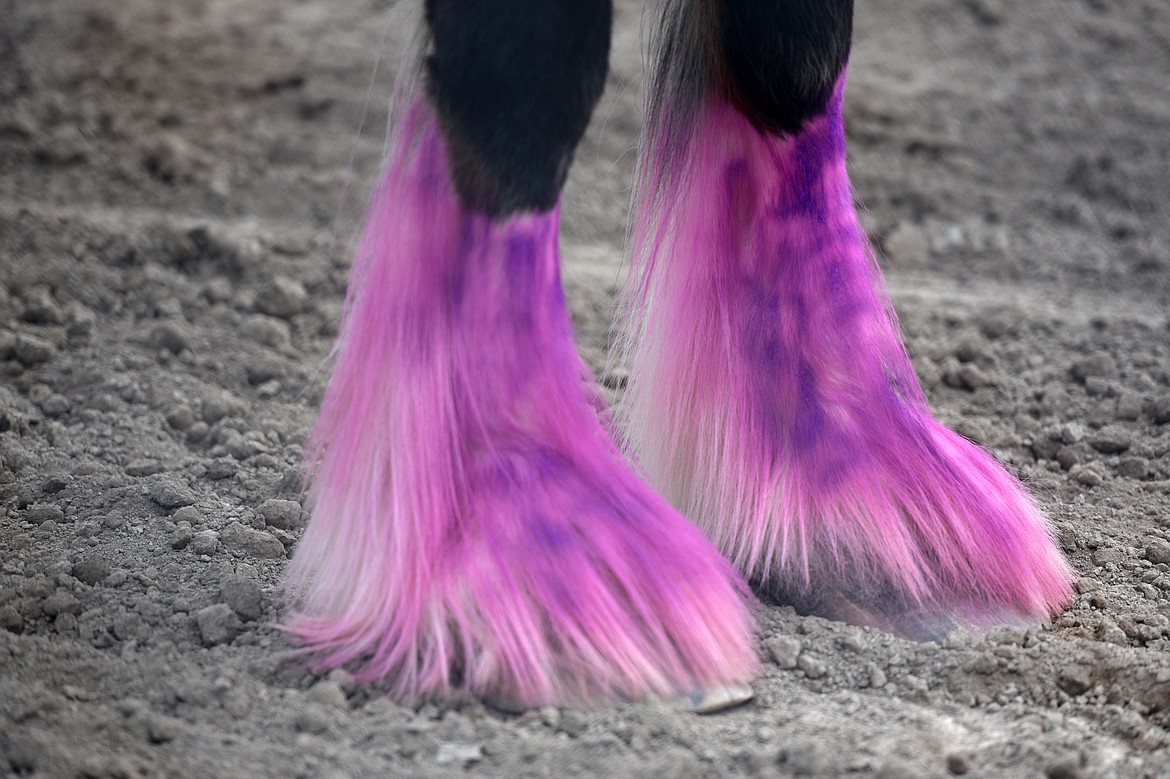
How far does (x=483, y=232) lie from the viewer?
1.13m

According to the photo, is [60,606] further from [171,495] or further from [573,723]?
[573,723]

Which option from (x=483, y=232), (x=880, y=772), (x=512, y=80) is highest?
(x=512, y=80)

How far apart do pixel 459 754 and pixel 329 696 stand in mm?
136

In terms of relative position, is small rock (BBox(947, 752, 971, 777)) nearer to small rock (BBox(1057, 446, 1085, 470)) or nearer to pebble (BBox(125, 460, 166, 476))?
small rock (BBox(1057, 446, 1085, 470))

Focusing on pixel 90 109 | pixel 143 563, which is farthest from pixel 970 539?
pixel 90 109

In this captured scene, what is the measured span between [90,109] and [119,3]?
0.57 m

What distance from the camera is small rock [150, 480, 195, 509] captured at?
1471mm

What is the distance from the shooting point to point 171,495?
147 cm

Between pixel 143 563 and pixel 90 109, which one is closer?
pixel 143 563

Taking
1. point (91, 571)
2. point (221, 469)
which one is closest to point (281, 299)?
point (221, 469)

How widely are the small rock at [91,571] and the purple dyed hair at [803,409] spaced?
1.94ft

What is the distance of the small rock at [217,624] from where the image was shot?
1223 mm

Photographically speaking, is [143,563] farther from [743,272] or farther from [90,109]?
[90,109]

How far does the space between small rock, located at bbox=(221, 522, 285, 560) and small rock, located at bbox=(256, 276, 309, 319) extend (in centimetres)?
66
